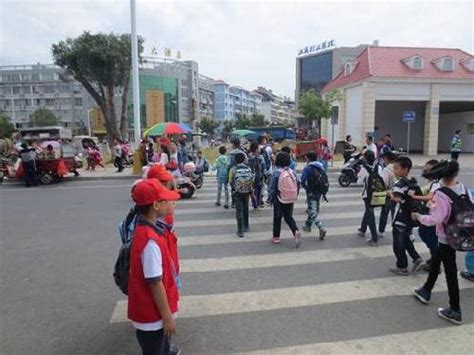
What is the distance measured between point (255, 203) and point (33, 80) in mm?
91726

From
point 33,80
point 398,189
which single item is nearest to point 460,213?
point 398,189

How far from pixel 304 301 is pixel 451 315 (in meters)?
1.41

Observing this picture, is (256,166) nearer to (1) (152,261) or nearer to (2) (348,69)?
(1) (152,261)

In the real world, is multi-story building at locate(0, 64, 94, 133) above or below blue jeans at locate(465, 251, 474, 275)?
above

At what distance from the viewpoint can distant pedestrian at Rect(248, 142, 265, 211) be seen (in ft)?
27.9

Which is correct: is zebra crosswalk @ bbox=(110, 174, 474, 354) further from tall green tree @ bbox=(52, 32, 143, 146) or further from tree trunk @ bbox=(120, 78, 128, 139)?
tree trunk @ bbox=(120, 78, 128, 139)

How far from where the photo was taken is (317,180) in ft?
21.3

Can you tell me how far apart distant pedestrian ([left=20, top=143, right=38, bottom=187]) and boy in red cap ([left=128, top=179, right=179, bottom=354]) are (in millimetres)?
12612

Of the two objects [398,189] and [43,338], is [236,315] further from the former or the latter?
[398,189]

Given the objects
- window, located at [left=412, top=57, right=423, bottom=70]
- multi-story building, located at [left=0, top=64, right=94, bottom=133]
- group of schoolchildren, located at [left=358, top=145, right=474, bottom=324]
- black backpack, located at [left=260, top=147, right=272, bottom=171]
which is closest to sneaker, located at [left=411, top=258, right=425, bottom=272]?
group of schoolchildren, located at [left=358, top=145, right=474, bottom=324]

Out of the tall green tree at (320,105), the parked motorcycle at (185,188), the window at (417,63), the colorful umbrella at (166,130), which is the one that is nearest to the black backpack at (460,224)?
the parked motorcycle at (185,188)

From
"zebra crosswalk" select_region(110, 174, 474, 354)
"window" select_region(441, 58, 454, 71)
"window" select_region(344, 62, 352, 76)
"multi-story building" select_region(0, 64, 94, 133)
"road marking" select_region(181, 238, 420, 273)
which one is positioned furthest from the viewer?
"multi-story building" select_region(0, 64, 94, 133)

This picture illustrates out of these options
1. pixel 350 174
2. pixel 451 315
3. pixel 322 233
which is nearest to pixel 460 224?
pixel 451 315

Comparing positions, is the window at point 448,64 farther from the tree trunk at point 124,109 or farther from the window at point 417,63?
the tree trunk at point 124,109
